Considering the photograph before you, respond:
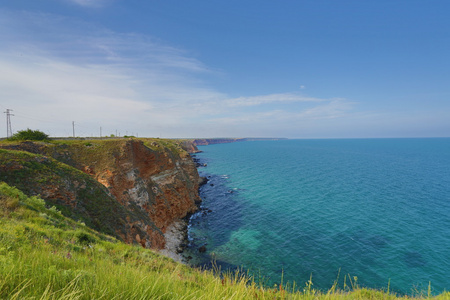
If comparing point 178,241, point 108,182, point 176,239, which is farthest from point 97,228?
point 176,239

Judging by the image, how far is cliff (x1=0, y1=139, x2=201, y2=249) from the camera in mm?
17250

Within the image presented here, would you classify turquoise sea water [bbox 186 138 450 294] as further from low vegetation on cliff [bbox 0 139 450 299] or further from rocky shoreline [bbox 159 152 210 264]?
low vegetation on cliff [bbox 0 139 450 299]

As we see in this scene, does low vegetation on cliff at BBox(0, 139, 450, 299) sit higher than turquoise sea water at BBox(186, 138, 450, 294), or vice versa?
low vegetation on cliff at BBox(0, 139, 450, 299)

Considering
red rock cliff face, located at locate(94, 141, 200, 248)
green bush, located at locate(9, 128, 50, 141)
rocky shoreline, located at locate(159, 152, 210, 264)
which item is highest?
green bush, located at locate(9, 128, 50, 141)

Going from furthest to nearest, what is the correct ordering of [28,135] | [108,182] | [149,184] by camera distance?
[149,184]
[28,135]
[108,182]

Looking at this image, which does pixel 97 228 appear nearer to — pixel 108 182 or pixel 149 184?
pixel 108 182

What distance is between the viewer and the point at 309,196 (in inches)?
1972

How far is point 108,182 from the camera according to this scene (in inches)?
1059

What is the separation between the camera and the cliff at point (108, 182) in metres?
17.2

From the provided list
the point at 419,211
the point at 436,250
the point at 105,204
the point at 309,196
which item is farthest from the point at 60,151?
the point at 419,211

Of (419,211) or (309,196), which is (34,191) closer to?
(309,196)

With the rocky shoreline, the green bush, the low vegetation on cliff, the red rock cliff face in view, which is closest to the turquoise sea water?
the rocky shoreline

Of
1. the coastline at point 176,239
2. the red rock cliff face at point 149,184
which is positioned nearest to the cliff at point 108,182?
the red rock cliff face at point 149,184

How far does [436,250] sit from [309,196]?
2456cm
